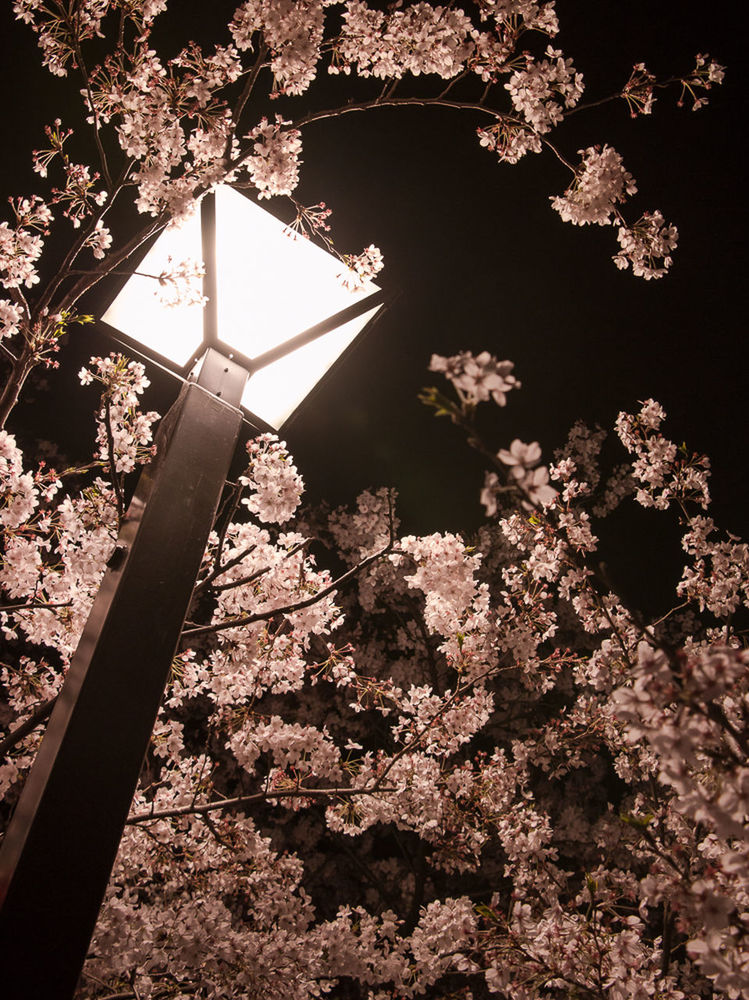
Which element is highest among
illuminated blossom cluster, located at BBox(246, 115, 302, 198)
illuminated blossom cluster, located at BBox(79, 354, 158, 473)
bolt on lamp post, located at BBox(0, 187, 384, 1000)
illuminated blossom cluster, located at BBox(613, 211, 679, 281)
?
illuminated blossom cluster, located at BBox(613, 211, 679, 281)

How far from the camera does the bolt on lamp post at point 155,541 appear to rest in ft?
4.55

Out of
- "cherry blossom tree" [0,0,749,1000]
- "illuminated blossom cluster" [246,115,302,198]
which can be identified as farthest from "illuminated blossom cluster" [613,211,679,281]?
"illuminated blossom cluster" [246,115,302,198]

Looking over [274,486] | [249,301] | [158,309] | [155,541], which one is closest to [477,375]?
[155,541]

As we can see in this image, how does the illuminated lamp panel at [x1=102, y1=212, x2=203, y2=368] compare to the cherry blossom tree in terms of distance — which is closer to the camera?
the cherry blossom tree

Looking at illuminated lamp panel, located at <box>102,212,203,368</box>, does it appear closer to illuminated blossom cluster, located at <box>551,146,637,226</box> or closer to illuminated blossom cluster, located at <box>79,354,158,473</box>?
illuminated blossom cluster, located at <box>79,354,158,473</box>

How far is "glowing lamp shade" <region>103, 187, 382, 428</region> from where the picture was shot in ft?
8.45

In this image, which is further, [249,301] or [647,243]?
[647,243]

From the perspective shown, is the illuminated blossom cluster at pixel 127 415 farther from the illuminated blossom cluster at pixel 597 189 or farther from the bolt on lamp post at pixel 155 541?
the illuminated blossom cluster at pixel 597 189

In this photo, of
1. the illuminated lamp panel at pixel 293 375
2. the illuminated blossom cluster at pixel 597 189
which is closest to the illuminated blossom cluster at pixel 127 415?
the illuminated lamp panel at pixel 293 375

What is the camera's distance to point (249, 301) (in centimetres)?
261

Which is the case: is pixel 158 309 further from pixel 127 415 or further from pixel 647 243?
pixel 647 243

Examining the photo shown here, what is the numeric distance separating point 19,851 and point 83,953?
0.30 metres

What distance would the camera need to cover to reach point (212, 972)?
4273mm

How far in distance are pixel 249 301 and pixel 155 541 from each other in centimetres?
126
